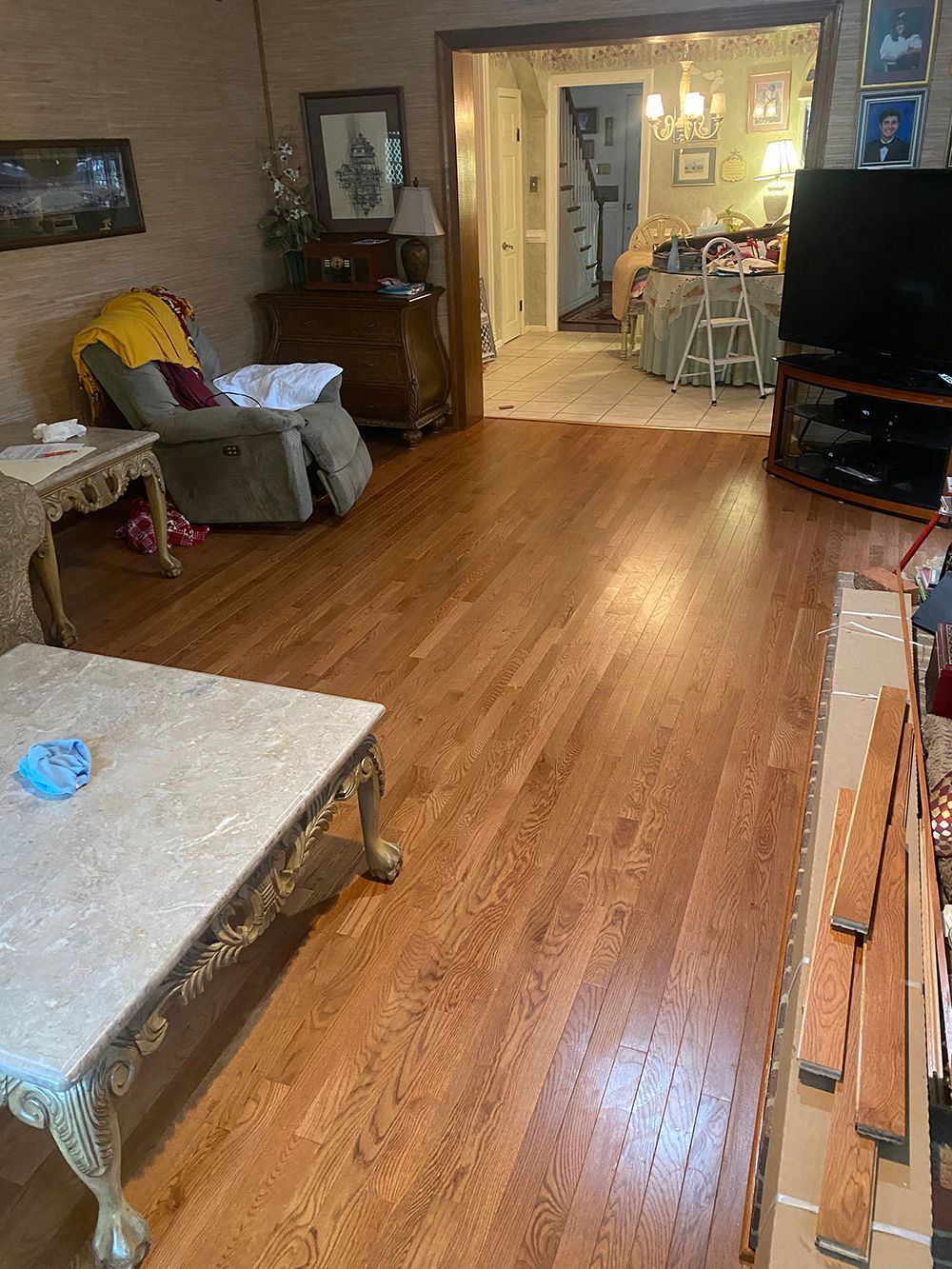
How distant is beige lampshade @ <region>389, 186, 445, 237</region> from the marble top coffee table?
368 centimetres

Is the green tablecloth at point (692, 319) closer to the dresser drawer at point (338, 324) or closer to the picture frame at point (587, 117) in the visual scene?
the dresser drawer at point (338, 324)

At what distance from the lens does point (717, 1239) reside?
1.47 metres

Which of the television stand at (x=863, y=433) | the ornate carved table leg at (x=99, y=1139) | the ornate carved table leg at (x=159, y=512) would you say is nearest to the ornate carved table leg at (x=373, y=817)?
the ornate carved table leg at (x=99, y=1139)

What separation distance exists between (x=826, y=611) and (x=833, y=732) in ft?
4.70

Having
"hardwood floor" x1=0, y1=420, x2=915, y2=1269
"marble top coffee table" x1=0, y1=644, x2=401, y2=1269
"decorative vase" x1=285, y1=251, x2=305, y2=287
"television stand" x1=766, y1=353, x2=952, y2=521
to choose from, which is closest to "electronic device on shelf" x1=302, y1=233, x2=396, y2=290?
"decorative vase" x1=285, y1=251, x2=305, y2=287

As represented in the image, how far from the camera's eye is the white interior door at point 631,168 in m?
9.83

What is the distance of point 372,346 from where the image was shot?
528cm

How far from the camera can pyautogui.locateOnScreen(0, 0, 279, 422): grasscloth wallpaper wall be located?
3.94 m

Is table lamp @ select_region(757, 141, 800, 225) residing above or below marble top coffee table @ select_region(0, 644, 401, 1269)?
above

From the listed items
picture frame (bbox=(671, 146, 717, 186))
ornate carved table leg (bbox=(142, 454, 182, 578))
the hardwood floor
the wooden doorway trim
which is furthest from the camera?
picture frame (bbox=(671, 146, 717, 186))

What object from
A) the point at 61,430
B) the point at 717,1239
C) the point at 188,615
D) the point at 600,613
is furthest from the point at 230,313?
the point at 717,1239

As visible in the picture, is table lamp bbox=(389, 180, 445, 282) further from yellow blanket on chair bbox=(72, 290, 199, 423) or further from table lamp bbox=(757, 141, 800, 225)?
table lamp bbox=(757, 141, 800, 225)

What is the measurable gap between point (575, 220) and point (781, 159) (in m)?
2.03

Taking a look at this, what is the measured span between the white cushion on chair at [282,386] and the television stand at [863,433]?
227cm
